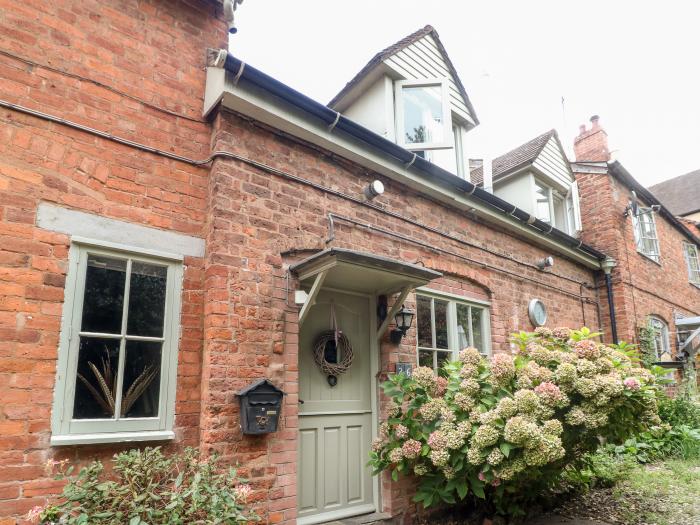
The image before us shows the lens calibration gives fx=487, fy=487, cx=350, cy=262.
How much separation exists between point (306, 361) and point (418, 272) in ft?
4.75

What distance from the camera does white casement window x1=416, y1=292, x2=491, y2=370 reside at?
603 centimetres

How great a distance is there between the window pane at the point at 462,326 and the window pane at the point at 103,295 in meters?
4.29

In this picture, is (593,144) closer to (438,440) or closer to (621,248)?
(621,248)

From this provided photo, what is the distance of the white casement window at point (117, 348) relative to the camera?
346 cm

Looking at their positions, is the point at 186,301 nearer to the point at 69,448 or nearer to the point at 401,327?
the point at 69,448

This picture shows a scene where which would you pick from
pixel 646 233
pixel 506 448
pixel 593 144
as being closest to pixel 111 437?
pixel 506 448

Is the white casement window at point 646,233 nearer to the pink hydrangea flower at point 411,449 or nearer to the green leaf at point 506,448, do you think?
the green leaf at point 506,448

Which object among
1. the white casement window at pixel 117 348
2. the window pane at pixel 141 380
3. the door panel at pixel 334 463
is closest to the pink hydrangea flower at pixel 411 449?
the door panel at pixel 334 463

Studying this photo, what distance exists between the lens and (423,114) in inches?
285

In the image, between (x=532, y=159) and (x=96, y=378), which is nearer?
(x=96, y=378)

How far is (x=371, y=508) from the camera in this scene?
5.05m

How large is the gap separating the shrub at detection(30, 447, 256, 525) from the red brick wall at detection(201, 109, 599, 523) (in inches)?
16.2

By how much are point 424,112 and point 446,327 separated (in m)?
3.22

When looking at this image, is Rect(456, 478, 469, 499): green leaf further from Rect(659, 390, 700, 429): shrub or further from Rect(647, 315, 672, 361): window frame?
Rect(647, 315, 672, 361): window frame
